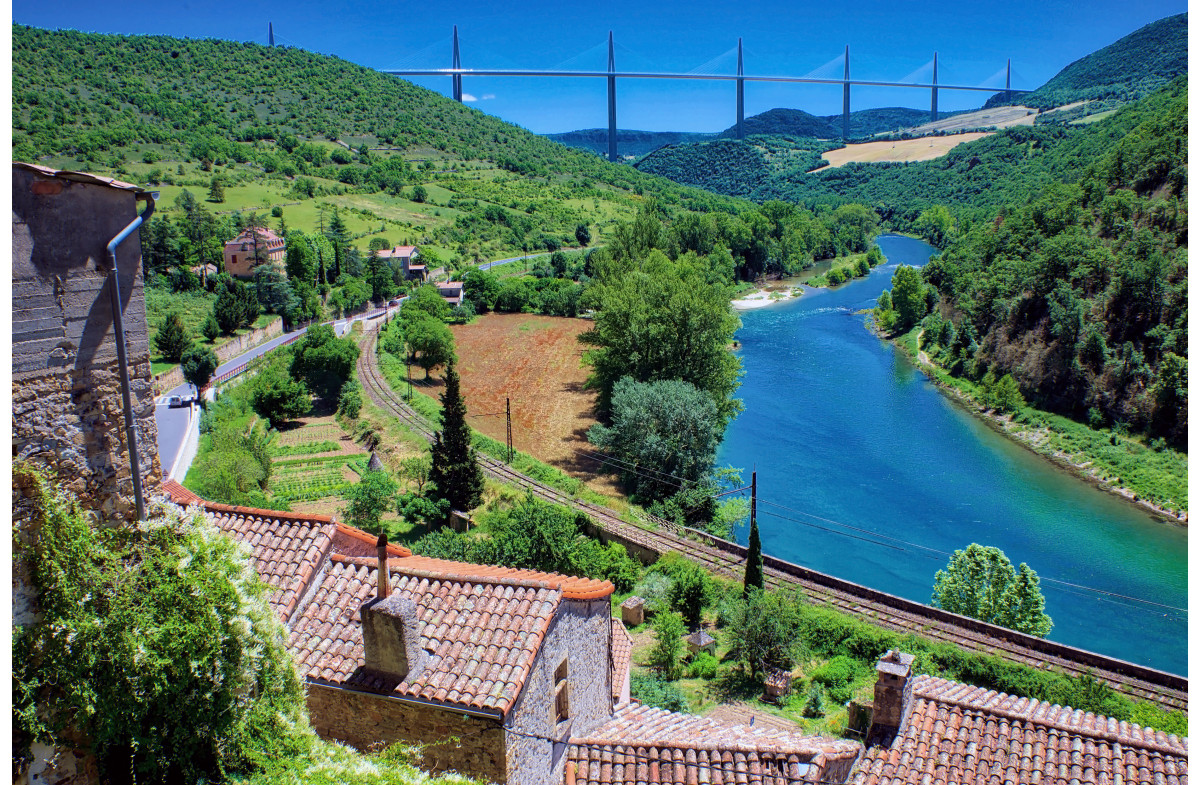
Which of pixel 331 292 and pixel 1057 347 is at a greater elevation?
pixel 331 292

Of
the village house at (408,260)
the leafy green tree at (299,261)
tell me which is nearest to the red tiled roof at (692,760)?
the leafy green tree at (299,261)

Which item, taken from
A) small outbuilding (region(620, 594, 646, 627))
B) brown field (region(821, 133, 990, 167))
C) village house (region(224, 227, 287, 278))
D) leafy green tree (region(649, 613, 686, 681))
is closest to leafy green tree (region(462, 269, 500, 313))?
village house (region(224, 227, 287, 278))

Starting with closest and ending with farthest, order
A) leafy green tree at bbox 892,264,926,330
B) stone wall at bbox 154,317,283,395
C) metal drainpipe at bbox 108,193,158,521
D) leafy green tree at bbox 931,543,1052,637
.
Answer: metal drainpipe at bbox 108,193,158,521, leafy green tree at bbox 931,543,1052,637, stone wall at bbox 154,317,283,395, leafy green tree at bbox 892,264,926,330

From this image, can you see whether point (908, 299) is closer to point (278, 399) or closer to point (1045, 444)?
point (1045, 444)

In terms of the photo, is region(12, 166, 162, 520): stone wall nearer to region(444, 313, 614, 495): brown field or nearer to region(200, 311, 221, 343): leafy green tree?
region(444, 313, 614, 495): brown field

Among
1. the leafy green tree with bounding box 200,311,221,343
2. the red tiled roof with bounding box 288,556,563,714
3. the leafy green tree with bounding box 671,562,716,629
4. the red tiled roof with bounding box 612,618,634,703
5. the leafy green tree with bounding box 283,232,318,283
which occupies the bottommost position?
the leafy green tree with bounding box 671,562,716,629

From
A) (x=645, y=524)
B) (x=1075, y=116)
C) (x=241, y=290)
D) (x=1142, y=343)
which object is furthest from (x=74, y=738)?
(x=1075, y=116)

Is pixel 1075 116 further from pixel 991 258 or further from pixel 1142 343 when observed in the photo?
pixel 1142 343

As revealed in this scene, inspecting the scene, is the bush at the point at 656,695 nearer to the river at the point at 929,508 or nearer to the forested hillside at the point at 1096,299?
the river at the point at 929,508
